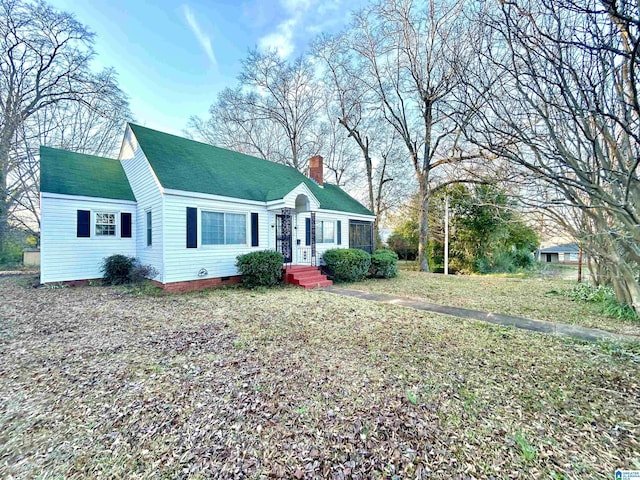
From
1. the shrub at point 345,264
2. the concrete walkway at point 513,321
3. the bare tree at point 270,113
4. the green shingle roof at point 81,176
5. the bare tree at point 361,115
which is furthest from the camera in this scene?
the bare tree at point 270,113

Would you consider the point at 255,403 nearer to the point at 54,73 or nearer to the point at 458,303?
the point at 458,303

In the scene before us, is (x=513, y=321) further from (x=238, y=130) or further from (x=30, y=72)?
(x=30, y=72)

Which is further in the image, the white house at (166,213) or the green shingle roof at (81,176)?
the green shingle roof at (81,176)

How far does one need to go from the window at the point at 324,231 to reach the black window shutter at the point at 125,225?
7.64 metres

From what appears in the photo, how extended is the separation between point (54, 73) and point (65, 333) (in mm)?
19071

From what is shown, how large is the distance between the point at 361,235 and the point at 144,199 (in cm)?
1015

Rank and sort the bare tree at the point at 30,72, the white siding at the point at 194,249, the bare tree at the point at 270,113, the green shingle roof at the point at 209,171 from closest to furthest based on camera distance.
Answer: the white siding at the point at 194,249
the green shingle roof at the point at 209,171
the bare tree at the point at 30,72
the bare tree at the point at 270,113

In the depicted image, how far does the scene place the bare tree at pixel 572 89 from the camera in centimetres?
254

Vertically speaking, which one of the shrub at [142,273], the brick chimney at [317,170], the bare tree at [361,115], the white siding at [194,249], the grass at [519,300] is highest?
the bare tree at [361,115]

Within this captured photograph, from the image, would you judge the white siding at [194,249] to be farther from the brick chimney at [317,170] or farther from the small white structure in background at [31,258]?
the small white structure in background at [31,258]

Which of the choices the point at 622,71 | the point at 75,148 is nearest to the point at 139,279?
the point at 622,71

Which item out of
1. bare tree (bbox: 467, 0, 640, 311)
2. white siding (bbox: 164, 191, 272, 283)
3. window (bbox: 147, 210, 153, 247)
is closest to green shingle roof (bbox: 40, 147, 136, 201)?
window (bbox: 147, 210, 153, 247)

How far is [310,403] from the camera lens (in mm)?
2842

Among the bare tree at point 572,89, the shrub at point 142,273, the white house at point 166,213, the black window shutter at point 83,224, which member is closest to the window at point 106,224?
the white house at point 166,213
